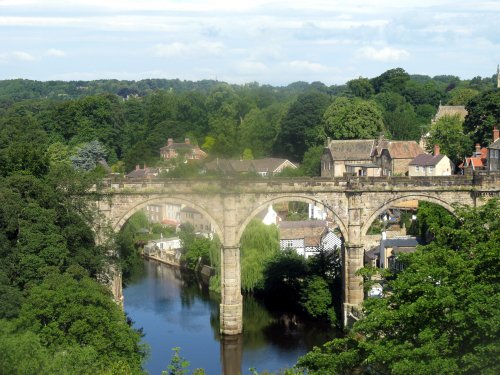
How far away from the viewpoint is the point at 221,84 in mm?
93438

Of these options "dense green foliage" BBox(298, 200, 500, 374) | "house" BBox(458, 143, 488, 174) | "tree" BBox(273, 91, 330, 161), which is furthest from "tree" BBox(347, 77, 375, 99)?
"dense green foliage" BBox(298, 200, 500, 374)

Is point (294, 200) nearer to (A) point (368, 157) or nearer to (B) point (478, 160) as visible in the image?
(B) point (478, 160)

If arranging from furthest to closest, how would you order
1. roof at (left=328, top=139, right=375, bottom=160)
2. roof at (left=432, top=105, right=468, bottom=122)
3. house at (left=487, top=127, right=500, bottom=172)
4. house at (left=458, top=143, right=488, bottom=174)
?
roof at (left=432, top=105, right=468, bottom=122) < roof at (left=328, top=139, right=375, bottom=160) < house at (left=458, top=143, right=488, bottom=174) < house at (left=487, top=127, right=500, bottom=172)

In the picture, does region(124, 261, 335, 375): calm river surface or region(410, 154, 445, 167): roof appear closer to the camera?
region(124, 261, 335, 375): calm river surface

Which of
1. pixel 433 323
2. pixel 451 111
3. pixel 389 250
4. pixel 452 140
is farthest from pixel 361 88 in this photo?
pixel 433 323

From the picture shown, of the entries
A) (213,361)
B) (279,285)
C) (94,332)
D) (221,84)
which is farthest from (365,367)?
(221,84)

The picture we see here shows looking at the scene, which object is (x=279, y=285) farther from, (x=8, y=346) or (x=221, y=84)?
(x=221, y=84)

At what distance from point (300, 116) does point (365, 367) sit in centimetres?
5876

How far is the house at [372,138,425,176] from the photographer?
6794 centimetres

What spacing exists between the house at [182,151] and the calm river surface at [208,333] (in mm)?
28897

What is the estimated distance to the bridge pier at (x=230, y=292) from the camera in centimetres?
4078

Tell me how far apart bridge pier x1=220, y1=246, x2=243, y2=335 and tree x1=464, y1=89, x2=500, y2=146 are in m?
33.7

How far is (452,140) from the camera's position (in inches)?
2721

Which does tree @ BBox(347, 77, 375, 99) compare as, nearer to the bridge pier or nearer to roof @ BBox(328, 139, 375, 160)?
roof @ BBox(328, 139, 375, 160)
